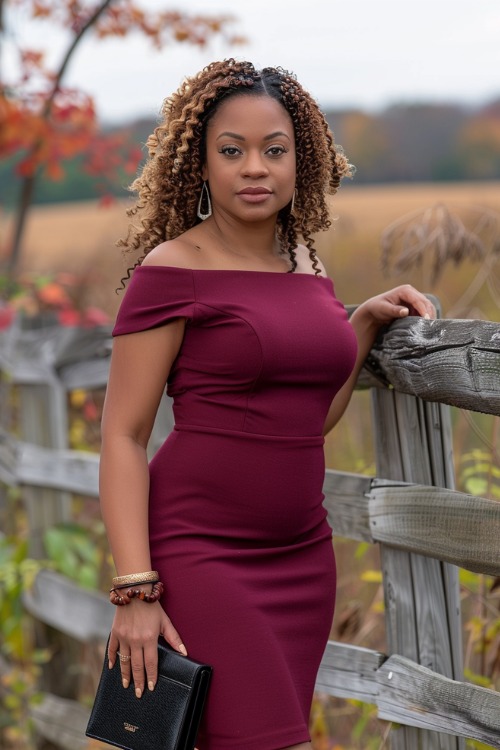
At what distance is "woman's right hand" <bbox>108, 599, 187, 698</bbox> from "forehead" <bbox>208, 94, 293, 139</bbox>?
1.06 meters

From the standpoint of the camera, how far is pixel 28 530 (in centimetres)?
496

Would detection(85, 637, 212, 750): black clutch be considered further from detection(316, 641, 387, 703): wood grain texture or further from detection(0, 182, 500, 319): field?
detection(0, 182, 500, 319): field

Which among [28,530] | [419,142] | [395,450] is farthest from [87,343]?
[419,142]

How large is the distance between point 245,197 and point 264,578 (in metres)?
0.85

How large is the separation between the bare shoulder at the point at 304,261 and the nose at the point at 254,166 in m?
0.32

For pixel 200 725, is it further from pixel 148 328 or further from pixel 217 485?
pixel 148 328

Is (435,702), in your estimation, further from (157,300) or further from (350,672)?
(157,300)

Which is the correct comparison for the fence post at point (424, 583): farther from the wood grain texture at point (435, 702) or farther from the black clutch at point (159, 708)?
the black clutch at point (159, 708)

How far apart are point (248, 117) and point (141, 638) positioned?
3.81 ft

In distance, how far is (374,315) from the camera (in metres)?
2.80

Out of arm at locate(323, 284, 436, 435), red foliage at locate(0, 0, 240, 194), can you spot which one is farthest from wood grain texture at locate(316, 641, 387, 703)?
red foliage at locate(0, 0, 240, 194)

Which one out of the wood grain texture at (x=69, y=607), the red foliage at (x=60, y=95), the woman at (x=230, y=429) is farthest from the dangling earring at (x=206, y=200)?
the red foliage at (x=60, y=95)

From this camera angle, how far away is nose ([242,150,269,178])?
2.41 m

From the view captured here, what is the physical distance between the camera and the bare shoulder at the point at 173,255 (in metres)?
2.42
